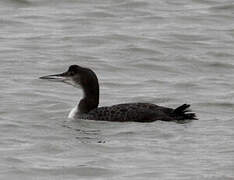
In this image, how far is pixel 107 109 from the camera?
49.4 ft

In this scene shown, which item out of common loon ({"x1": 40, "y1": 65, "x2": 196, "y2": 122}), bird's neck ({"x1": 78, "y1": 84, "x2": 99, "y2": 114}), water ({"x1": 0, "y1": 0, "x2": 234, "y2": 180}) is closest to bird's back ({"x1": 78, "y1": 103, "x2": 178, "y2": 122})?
common loon ({"x1": 40, "y1": 65, "x2": 196, "y2": 122})

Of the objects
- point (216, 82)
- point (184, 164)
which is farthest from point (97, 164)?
point (216, 82)

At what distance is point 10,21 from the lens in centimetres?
2252

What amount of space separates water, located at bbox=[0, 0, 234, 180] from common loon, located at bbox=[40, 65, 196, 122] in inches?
5.2

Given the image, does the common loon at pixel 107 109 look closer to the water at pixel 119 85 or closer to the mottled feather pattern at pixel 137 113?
the mottled feather pattern at pixel 137 113

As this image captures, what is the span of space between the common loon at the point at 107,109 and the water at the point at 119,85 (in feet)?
0.43

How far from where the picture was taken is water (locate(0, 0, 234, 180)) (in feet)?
41.4

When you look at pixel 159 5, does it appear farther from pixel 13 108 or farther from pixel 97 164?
pixel 97 164

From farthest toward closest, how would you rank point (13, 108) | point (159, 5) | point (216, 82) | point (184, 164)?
point (159, 5), point (216, 82), point (13, 108), point (184, 164)

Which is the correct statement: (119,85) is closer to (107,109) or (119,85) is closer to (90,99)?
(90,99)

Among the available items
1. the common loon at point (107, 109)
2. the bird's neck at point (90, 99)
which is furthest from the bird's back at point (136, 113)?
the bird's neck at point (90, 99)

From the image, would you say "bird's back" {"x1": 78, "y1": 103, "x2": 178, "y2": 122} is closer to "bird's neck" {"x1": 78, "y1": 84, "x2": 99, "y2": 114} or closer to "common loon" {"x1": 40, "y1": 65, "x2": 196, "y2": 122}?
"common loon" {"x1": 40, "y1": 65, "x2": 196, "y2": 122}

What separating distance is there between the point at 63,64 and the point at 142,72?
1335 mm

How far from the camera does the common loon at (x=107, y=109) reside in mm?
14758
